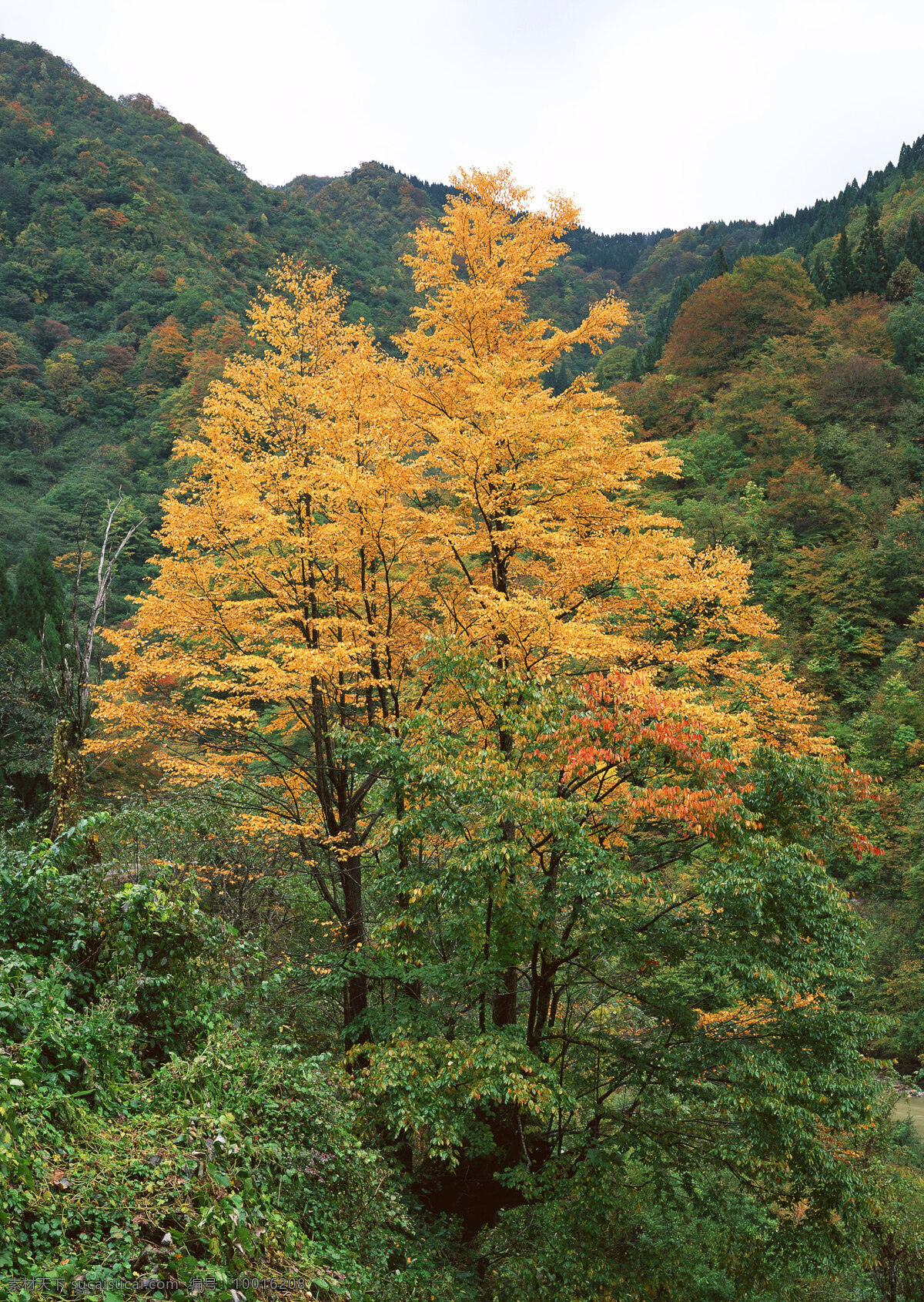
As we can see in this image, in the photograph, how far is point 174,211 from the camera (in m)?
59.6

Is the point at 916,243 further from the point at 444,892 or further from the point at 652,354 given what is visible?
the point at 444,892

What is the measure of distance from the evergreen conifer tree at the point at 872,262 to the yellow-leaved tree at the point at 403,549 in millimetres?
43723

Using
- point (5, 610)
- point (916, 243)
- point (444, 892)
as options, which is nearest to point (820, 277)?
point (916, 243)

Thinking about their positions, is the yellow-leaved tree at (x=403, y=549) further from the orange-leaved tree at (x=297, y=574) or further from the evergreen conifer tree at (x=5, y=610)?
the evergreen conifer tree at (x=5, y=610)

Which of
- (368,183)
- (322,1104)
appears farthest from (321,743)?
(368,183)

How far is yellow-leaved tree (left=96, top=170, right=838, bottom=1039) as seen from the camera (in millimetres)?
9102

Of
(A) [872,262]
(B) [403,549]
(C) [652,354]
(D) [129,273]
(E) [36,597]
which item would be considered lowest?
(E) [36,597]

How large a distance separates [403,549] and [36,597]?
2416 cm

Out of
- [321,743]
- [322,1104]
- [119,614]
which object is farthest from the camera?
[119,614]

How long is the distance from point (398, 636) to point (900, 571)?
2425cm

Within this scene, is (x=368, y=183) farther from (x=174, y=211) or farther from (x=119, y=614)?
(x=119, y=614)

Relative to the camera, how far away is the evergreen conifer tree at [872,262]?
4378 centimetres

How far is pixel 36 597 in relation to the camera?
2831 centimetres

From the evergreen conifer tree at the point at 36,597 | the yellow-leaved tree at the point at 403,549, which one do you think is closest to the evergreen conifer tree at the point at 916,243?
the yellow-leaved tree at the point at 403,549
